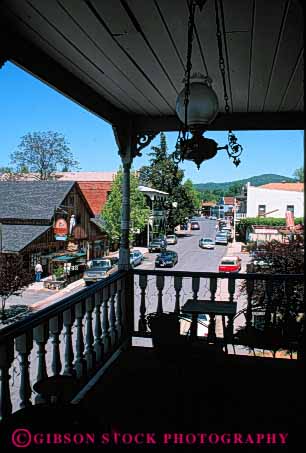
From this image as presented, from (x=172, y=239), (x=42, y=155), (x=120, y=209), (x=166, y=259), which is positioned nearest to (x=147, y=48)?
(x=120, y=209)

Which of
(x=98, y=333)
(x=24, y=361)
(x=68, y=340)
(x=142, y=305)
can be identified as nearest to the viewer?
(x=24, y=361)

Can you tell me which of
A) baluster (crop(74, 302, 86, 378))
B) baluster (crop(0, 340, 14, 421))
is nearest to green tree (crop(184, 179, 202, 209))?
baluster (crop(74, 302, 86, 378))

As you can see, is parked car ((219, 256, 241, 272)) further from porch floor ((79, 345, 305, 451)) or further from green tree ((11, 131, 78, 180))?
porch floor ((79, 345, 305, 451))

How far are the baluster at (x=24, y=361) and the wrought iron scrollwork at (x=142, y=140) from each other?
2232 millimetres

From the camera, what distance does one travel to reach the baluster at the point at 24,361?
1.94 metres

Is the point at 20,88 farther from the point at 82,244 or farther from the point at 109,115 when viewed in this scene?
the point at 109,115

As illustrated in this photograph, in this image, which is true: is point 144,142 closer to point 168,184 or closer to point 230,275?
point 168,184

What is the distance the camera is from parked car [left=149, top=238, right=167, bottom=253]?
5.99m

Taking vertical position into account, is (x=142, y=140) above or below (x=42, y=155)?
below

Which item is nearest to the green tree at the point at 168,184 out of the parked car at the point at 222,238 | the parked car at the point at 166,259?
the parked car at the point at 166,259

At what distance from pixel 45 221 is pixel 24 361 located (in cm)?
279

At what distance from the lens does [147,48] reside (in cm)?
220

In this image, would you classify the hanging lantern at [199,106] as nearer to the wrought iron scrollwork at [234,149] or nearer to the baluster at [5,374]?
the wrought iron scrollwork at [234,149]

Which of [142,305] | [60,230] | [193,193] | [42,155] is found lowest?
[142,305]
